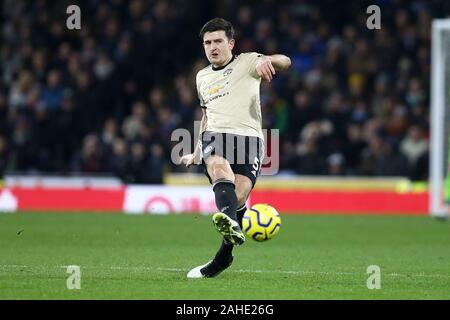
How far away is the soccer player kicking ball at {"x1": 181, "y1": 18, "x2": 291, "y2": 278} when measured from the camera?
8.65 meters

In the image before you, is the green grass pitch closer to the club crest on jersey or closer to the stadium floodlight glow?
the stadium floodlight glow

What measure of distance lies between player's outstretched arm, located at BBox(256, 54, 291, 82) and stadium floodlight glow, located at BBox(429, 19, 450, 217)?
922cm

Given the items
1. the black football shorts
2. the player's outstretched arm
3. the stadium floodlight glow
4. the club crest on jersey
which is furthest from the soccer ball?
the stadium floodlight glow

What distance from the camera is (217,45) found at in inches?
343

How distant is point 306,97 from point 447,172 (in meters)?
3.57

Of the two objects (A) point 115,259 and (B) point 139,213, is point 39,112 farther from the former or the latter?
(A) point 115,259

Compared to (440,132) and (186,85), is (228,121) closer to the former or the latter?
(440,132)

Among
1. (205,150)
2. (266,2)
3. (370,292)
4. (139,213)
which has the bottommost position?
(139,213)

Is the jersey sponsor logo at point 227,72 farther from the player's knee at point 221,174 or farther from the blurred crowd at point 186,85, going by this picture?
the blurred crowd at point 186,85

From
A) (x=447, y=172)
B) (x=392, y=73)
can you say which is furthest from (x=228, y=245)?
(x=392, y=73)

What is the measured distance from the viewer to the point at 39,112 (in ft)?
69.3

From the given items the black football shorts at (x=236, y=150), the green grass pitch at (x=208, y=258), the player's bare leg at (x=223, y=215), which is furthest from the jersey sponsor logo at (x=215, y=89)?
the green grass pitch at (x=208, y=258)

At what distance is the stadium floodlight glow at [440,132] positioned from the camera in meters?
17.1

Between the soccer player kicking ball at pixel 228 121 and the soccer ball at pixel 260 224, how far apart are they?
0.16 m
